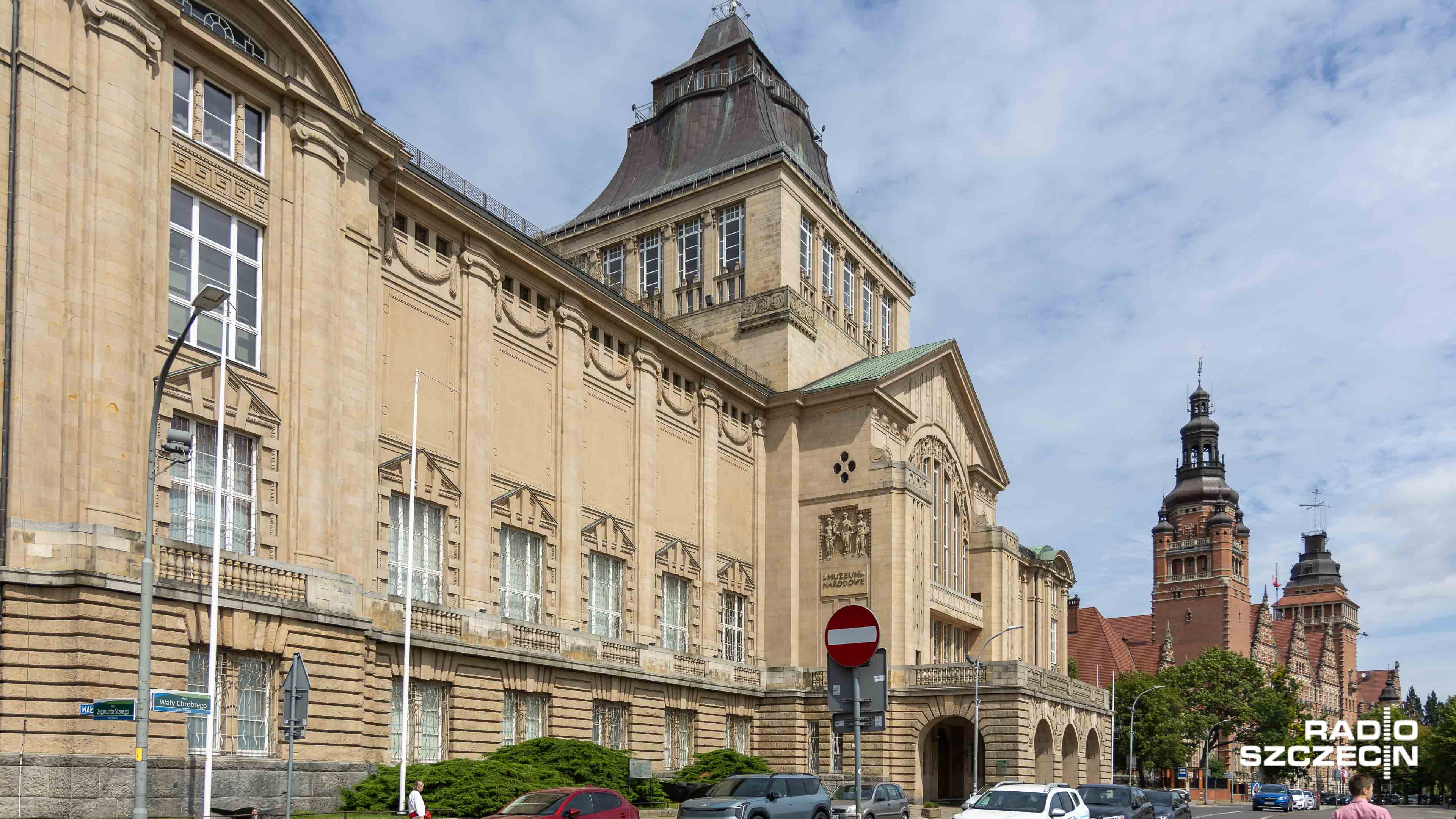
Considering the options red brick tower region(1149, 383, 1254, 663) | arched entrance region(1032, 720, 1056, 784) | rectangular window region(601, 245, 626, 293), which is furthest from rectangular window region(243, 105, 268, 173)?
red brick tower region(1149, 383, 1254, 663)

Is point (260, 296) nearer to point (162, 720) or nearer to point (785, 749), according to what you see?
point (162, 720)

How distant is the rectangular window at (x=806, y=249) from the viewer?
65.0 metres

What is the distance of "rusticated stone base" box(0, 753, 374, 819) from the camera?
74.2 feet

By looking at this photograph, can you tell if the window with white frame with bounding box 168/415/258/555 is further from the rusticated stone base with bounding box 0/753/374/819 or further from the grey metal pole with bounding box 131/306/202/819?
Answer: the grey metal pole with bounding box 131/306/202/819

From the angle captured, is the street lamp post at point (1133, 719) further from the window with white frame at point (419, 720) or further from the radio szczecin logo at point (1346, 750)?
the window with white frame at point (419, 720)

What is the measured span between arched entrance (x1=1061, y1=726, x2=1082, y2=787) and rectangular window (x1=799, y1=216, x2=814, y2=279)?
25.4 metres

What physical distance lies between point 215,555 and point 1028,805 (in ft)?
52.6

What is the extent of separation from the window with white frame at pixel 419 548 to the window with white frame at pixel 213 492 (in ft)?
20.9

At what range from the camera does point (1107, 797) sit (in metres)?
33.5

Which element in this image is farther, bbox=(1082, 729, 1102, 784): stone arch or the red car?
bbox=(1082, 729, 1102, 784): stone arch

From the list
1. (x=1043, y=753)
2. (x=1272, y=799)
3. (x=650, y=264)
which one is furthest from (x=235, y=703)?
(x=1272, y=799)

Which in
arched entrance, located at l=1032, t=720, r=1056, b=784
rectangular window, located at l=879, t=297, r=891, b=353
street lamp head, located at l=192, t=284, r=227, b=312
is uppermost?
rectangular window, located at l=879, t=297, r=891, b=353

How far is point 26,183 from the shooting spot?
80.7ft

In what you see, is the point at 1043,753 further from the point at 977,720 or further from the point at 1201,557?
the point at 1201,557
